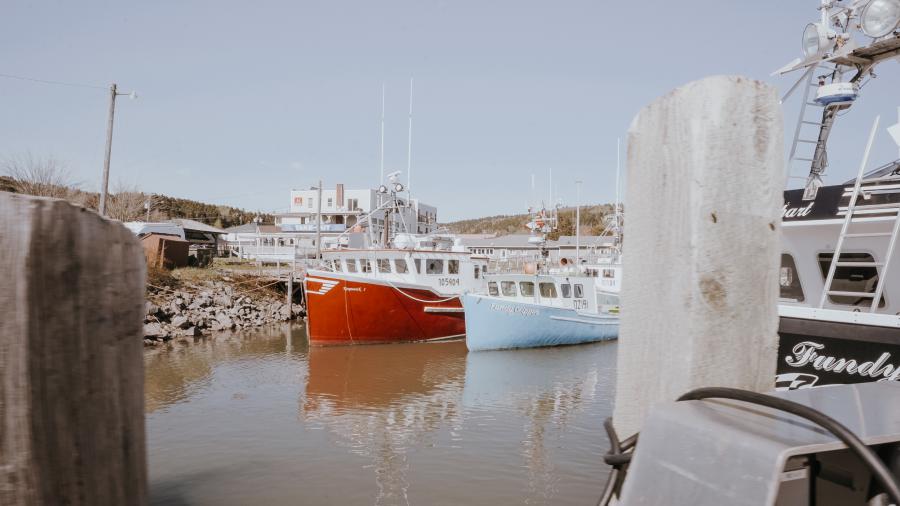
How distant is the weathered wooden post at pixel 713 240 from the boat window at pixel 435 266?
2028 centimetres

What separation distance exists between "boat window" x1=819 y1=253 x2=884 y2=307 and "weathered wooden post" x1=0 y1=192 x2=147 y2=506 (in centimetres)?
688

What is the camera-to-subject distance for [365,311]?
757 inches

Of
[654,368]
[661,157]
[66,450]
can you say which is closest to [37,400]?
[66,450]

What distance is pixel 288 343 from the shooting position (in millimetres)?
19828

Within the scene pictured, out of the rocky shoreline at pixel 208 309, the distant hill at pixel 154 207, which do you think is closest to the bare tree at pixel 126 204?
the distant hill at pixel 154 207

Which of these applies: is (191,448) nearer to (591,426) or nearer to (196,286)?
(591,426)

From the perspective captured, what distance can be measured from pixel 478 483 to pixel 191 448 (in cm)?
427

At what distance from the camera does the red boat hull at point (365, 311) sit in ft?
62.3

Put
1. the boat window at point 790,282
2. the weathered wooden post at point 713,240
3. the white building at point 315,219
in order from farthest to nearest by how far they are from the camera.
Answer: the white building at point 315,219, the boat window at point 790,282, the weathered wooden post at point 713,240

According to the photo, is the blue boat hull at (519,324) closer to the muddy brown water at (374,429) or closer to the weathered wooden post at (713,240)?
the muddy brown water at (374,429)

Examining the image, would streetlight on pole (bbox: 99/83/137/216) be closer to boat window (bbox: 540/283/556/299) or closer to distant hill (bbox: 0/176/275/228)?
distant hill (bbox: 0/176/275/228)

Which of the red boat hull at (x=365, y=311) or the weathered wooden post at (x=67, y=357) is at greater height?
the weathered wooden post at (x=67, y=357)

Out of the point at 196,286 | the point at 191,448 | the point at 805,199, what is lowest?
the point at 191,448

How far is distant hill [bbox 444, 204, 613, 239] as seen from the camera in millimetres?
82950
